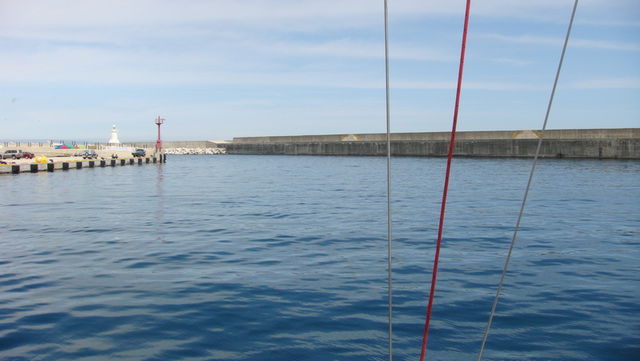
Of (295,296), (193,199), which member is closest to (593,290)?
(295,296)

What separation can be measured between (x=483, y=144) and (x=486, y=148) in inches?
27.7

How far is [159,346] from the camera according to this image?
752 cm

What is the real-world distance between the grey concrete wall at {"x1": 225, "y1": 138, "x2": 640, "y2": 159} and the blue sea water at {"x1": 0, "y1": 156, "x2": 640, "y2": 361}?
49.6 meters

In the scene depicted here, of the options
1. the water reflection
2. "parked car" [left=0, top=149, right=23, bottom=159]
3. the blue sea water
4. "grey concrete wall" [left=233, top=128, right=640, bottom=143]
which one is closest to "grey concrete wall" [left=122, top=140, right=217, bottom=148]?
"grey concrete wall" [left=233, top=128, right=640, bottom=143]

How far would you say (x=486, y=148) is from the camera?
79250 millimetres

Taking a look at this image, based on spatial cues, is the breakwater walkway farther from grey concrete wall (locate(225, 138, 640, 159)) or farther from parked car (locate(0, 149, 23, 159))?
grey concrete wall (locate(225, 138, 640, 159))

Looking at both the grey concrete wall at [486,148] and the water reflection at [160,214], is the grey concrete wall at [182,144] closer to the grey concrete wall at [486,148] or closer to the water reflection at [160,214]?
the grey concrete wall at [486,148]

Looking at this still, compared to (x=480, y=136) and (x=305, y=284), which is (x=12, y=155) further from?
(x=305, y=284)

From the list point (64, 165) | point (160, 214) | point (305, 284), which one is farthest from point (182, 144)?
point (305, 284)

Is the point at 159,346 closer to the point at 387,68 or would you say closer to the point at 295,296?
the point at 295,296

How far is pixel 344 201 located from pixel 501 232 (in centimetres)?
985

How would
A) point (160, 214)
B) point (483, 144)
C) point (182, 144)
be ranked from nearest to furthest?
point (160, 214), point (483, 144), point (182, 144)

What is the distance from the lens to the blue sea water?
7.65 metres

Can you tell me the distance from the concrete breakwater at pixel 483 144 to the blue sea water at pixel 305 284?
5046 centimetres
